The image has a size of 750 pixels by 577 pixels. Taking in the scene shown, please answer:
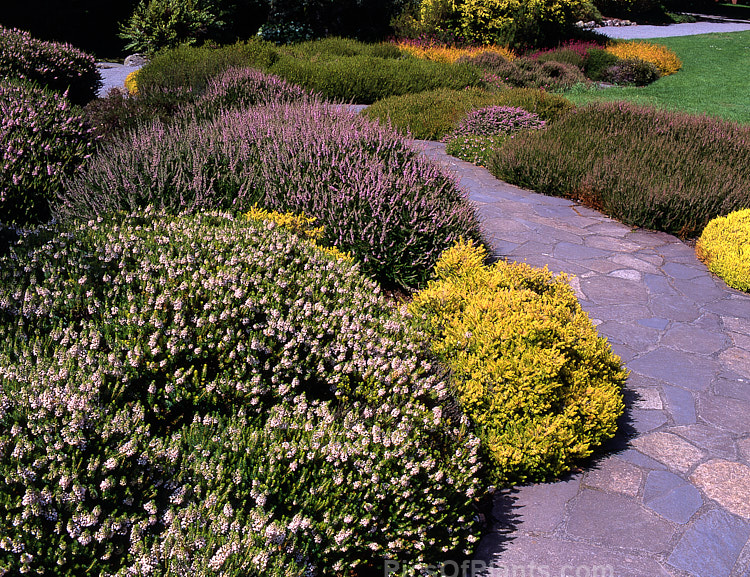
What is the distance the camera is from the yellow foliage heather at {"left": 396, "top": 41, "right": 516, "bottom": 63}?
18.2 metres

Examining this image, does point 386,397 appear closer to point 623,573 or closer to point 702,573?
point 623,573

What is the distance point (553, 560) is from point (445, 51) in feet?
60.6

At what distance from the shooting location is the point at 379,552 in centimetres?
260

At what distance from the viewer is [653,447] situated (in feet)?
11.9

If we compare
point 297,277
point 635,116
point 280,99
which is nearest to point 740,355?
point 297,277

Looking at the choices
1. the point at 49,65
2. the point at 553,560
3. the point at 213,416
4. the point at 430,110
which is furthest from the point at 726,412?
the point at 49,65

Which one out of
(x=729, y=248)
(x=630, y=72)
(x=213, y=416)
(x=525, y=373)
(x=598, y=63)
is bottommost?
(x=729, y=248)

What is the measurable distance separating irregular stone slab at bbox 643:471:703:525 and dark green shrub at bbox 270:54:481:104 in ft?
34.6

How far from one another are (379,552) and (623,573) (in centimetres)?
114

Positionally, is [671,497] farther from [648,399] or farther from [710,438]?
[648,399]

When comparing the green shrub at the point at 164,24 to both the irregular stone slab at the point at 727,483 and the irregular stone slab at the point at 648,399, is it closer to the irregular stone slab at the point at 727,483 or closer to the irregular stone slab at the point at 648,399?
the irregular stone slab at the point at 648,399

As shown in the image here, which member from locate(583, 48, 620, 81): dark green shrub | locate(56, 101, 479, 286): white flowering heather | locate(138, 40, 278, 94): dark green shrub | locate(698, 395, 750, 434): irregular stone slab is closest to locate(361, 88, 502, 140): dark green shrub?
locate(138, 40, 278, 94): dark green shrub

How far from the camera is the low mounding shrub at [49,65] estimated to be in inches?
380

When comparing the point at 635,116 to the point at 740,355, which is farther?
the point at 635,116
